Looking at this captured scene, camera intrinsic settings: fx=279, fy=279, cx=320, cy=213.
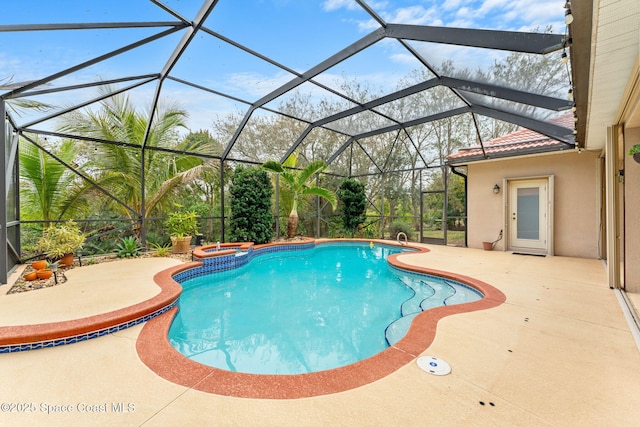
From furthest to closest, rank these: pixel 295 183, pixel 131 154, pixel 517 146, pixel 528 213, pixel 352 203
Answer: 1. pixel 352 203
2. pixel 295 183
3. pixel 131 154
4. pixel 528 213
5. pixel 517 146

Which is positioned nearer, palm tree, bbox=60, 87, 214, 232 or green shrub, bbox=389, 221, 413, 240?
palm tree, bbox=60, 87, 214, 232

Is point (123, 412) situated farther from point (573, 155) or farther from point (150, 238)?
point (573, 155)

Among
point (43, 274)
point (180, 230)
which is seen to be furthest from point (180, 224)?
point (43, 274)

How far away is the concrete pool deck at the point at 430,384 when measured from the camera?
1.73 meters

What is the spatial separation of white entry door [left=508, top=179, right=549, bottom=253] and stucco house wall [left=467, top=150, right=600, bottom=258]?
22 centimetres

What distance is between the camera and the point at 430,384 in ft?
6.63

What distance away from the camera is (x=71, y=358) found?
2.49 m

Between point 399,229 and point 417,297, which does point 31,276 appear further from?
point 399,229

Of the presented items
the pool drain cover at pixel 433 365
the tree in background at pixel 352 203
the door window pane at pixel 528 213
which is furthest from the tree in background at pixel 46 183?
the door window pane at pixel 528 213

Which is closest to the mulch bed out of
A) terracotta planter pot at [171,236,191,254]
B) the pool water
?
terracotta planter pot at [171,236,191,254]

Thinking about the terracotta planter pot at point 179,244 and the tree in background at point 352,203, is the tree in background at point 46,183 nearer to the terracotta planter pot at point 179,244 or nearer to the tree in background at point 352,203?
the terracotta planter pot at point 179,244

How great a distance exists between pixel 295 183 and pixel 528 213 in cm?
737

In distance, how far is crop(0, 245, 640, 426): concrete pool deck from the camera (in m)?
1.73

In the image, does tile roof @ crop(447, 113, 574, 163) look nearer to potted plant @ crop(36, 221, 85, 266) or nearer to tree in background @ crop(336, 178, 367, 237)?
tree in background @ crop(336, 178, 367, 237)
